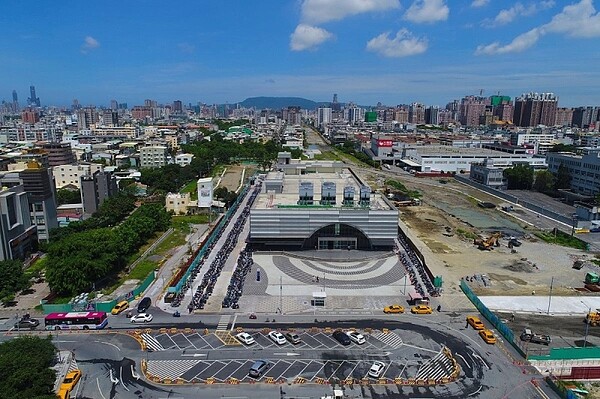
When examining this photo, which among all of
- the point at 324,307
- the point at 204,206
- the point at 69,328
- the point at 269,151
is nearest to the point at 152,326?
the point at 69,328

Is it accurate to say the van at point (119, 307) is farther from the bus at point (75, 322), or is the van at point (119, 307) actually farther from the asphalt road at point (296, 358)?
the bus at point (75, 322)

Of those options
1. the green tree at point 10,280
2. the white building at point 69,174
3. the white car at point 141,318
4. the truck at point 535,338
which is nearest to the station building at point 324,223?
the white car at point 141,318

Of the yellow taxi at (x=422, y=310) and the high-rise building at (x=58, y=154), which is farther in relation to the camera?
the high-rise building at (x=58, y=154)

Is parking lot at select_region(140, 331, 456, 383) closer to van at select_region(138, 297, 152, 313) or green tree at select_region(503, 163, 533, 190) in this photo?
van at select_region(138, 297, 152, 313)

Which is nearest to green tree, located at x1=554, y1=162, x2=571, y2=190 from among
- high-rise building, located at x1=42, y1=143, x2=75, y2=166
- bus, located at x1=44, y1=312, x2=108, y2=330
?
bus, located at x1=44, y1=312, x2=108, y2=330

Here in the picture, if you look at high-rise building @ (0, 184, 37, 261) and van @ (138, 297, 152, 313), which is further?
high-rise building @ (0, 184, 37, 261)

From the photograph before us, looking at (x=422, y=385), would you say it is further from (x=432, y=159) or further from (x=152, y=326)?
(x=432, y=159)
